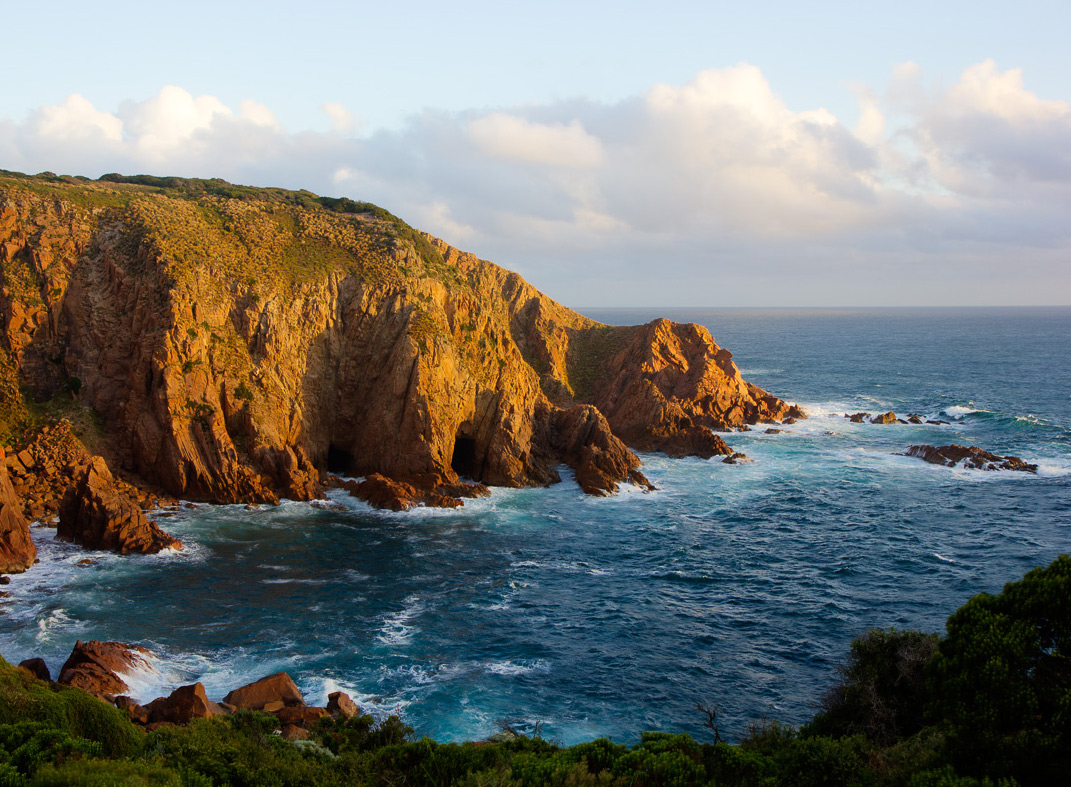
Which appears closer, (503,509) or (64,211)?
(503,509)

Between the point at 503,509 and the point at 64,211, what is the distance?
151 ft

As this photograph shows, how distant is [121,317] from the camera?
56.9m

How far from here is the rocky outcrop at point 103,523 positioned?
43.3 meters

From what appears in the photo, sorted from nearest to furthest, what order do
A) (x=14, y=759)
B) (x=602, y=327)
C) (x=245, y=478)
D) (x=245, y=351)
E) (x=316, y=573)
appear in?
(x=14, y=759) → (x=316, y=573) → (x=245, y=478) → (x=245, y=351) → (x=602, y=327)

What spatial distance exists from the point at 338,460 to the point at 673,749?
48.6 metres

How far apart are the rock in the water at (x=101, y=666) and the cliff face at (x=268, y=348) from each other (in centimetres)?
2384

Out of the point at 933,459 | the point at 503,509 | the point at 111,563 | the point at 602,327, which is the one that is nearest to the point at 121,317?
the point at 111,563

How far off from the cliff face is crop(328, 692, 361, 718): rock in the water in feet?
96.0

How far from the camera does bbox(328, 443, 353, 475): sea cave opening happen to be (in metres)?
64.0

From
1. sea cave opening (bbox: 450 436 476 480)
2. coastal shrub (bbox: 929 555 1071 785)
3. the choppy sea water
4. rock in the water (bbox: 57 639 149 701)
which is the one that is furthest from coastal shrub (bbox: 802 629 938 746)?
sea cave opening (bbox: 450 436 476 480)

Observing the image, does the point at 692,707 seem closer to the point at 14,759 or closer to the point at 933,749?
the point at 933,749

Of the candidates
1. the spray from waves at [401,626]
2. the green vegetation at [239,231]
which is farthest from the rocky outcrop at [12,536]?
the green vegetation at [239,231]

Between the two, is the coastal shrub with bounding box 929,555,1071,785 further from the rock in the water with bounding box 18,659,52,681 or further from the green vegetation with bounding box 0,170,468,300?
the green vegetation with bounding box 0,170,468,300

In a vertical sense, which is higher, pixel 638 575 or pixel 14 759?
pixel 14 759
